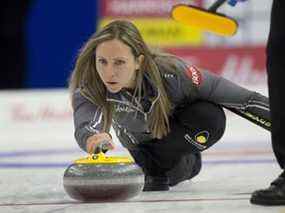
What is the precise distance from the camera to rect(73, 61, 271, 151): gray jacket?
2.26 meters

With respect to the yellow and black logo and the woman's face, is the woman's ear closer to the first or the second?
the woman's face

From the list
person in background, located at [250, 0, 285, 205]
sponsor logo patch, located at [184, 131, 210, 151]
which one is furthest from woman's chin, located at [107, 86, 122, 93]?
person in background, located at [250, 0, 285, 205]

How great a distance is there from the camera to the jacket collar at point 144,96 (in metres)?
2.30

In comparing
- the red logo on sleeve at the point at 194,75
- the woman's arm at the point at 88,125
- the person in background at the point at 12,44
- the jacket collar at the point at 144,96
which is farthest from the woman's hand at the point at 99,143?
the person in background at the point at 12,44

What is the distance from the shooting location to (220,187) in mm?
2400

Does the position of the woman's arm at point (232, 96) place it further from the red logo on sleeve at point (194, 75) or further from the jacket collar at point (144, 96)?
the jacket collar at point (144, 96)

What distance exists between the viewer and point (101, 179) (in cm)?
197

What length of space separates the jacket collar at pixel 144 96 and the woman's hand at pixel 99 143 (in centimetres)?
23

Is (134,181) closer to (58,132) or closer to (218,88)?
(218,88)

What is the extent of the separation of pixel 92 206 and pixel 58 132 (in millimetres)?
3144

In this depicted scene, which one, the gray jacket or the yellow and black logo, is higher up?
the gray jacket

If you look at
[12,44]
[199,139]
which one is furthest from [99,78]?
[12,44]

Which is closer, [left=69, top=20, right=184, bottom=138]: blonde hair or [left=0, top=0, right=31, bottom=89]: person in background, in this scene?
[left=69, top=20, right=184, bottom=138]: blonde hair


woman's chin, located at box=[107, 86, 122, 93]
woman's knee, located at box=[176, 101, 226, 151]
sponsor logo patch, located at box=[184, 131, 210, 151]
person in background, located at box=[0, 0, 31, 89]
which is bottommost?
person in background, located at box=[0, 0, 31, 89]
